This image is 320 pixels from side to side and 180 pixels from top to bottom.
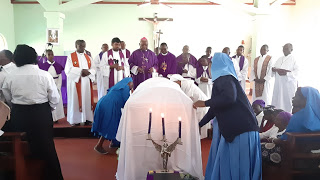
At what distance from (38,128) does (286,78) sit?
5.86 meters

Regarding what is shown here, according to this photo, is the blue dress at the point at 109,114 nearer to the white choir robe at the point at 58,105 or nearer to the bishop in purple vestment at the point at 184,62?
the white choir robe at the point at 58,105

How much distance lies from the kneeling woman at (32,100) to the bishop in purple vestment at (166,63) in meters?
4.32

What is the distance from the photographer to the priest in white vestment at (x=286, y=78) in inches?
273

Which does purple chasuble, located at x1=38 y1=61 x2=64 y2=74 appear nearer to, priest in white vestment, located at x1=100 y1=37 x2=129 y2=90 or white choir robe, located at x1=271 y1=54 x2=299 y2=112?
priest in white vestment, located at x1=100 y1=37 x2=129 y2=90

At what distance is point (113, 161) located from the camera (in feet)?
14.5

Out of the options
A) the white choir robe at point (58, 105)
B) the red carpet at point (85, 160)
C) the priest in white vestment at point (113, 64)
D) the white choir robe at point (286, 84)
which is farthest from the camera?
the white choir robe at point (286, 84)

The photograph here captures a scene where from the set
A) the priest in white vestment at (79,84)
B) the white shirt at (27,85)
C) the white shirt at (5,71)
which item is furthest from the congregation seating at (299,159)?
the priest in white vestment at (79,84)

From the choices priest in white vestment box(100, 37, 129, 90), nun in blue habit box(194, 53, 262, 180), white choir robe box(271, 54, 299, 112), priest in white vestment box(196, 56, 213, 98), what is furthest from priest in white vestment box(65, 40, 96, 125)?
white choir robe box(271, 54, 299, 112)

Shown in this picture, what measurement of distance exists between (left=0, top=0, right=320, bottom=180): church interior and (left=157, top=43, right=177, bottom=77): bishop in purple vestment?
0.70 m

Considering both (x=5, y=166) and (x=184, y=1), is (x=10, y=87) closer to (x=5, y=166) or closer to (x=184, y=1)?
(x=5, y=166)

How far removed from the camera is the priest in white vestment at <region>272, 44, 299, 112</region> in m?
6.93

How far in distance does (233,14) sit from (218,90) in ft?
34.7

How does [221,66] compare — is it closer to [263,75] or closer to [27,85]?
[27,85]

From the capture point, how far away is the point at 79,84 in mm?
5938
